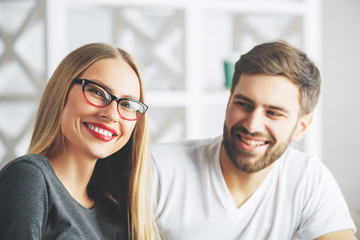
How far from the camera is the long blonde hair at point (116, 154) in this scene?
1042mm

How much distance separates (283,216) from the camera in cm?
144

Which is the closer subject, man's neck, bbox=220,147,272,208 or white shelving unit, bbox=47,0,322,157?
man's neck, bbox=220,147,272,208

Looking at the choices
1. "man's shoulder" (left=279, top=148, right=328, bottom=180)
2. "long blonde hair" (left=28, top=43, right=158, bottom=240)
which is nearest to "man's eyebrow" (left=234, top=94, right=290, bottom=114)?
"man's shoulder" (left=279, top=148, right=328, bottom=180)

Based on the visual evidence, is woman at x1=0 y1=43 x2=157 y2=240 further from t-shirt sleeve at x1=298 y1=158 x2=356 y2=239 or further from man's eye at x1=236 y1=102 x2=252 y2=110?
t-shirt sleeve at x1=298 y1=158 x2=356 y2=239

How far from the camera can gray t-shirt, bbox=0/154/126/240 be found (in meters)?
0.86

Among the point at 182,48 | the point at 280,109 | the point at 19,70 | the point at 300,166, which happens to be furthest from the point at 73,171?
the point at 19,70

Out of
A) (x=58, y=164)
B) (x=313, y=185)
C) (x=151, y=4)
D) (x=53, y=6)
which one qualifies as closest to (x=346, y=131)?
(x=313, y=185)

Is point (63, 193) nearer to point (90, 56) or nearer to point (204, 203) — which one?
point (90, 56)

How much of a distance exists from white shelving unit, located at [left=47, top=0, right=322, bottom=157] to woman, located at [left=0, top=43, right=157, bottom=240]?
94 centimetres

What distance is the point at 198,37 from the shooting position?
2.12 meters

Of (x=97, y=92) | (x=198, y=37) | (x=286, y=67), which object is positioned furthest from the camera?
(x=198, y=37)

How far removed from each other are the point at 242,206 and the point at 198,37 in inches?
40.9

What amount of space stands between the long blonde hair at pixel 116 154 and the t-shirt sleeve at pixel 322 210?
22.5 inches

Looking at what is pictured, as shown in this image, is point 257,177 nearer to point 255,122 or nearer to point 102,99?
point 255,122
